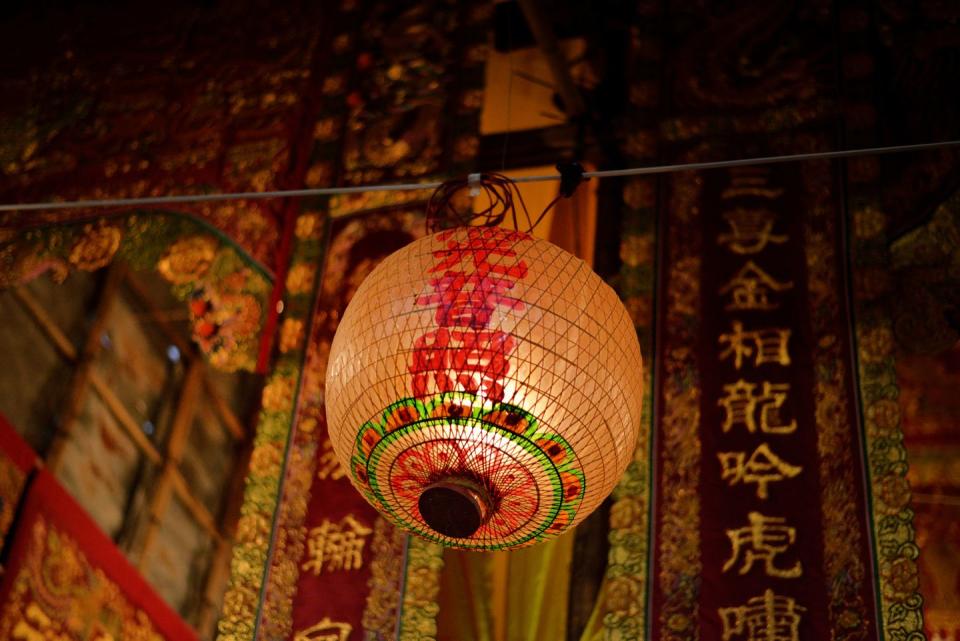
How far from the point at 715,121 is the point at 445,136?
36.2 inches

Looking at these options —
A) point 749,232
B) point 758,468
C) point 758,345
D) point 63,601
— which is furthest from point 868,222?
point 63,601

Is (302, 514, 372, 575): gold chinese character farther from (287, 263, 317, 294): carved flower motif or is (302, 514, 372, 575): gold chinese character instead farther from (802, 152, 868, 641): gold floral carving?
(802, 152, 868, 641): gold floral carving

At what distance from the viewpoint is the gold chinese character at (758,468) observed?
3135 millimetres

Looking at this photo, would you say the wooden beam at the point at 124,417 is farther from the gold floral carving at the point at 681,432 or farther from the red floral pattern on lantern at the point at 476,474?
the red floral pattern on lantern at the point at 476,474

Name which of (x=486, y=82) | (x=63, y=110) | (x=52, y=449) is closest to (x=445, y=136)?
(x=486, y=82)

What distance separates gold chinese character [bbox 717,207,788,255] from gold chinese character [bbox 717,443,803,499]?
2.16 feet

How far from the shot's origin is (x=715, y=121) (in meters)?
3.80

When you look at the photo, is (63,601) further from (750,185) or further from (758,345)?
(750,185)

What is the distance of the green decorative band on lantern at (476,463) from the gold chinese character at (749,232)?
52.9 inches

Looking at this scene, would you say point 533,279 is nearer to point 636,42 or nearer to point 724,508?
point 724,508

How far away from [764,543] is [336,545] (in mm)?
1175

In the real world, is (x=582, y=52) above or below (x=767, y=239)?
above

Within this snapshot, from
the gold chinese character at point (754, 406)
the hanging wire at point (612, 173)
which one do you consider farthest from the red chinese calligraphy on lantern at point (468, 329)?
the gold chinese character at point (754, 406)

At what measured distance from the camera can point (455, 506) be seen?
2346 mm
